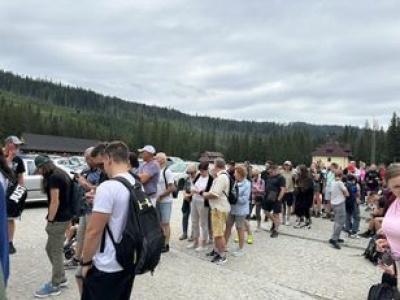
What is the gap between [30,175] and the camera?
565 inches

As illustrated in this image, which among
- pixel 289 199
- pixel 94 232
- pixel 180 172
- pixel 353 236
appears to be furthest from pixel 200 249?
pixel 180 172

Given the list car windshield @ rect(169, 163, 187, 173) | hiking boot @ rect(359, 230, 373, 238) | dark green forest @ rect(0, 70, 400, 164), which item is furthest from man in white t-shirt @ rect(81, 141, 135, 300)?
dark green forest @ rect(0, 70, 400, 164)

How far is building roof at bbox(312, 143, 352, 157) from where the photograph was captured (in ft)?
358

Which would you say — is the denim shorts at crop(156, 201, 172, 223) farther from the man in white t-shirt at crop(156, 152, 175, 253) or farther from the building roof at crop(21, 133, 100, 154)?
the building roof at crop(21, 133, 100, 154)

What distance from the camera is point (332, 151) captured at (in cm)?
11012

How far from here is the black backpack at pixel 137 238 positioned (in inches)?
122

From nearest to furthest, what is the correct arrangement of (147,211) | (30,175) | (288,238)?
(147,211), (288,238), (30,175)

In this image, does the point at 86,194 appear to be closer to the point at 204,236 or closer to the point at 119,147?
the point at 119,147

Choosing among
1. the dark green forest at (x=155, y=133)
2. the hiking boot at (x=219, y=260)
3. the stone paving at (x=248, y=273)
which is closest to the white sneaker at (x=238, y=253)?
the stone paving at (x=248, y=273)

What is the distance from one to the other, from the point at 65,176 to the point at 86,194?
0.37 metres

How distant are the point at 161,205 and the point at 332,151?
108 meters

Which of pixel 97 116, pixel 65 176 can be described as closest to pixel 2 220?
pixel 65 176

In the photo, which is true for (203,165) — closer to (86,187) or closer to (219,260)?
(219,260)

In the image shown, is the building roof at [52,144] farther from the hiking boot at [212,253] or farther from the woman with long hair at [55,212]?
the woman with long hair at [55,212]
